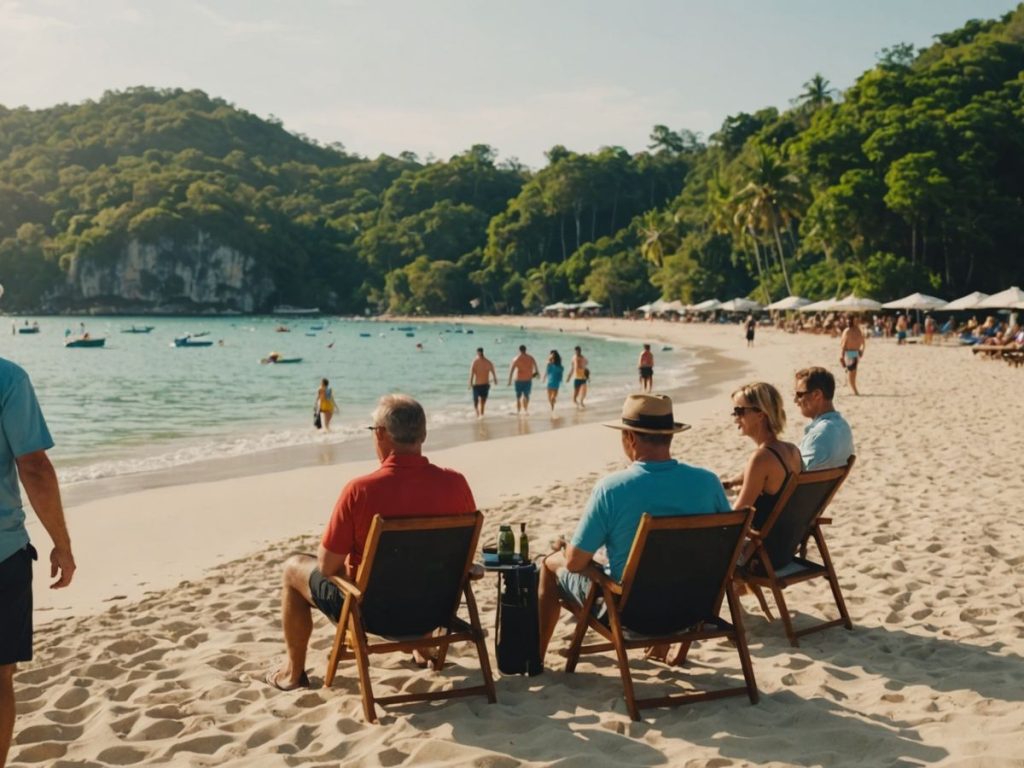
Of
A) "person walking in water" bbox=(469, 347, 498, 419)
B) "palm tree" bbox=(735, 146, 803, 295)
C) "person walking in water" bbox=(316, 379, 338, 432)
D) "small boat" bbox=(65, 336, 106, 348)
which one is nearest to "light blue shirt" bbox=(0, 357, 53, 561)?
"person walking in water" bbox=(316, 379, 338, 432)

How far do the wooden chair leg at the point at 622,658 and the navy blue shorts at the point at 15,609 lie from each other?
6.64 ft

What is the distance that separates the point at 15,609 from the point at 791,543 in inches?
132

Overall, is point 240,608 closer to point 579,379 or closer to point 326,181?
point 579,379

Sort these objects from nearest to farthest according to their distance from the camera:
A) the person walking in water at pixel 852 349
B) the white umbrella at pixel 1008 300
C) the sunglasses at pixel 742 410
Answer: the sunglasses at pixel 742 410
the person walking in water at pixel 852 349
the white umbrella at pixel 1008 300

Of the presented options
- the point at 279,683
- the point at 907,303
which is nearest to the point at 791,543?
the point at 279,683

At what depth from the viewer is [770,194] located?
5769 centimetres

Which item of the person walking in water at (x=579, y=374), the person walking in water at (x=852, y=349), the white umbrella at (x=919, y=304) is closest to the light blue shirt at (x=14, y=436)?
the person walking in water at (x=852, y=349)

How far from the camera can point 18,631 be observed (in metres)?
2.81

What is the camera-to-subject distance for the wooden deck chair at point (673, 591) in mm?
3584

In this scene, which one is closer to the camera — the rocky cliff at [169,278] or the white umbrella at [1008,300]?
the white umbrella at [1008,300]

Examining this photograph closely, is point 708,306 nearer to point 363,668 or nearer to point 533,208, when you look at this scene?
point 533,208

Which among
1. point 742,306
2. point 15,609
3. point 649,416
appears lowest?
point 15,609

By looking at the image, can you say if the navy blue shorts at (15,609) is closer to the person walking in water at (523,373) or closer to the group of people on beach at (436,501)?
the group of people on beach at (436,501)

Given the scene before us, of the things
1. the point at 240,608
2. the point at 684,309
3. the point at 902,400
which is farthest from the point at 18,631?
the point at 684,309
